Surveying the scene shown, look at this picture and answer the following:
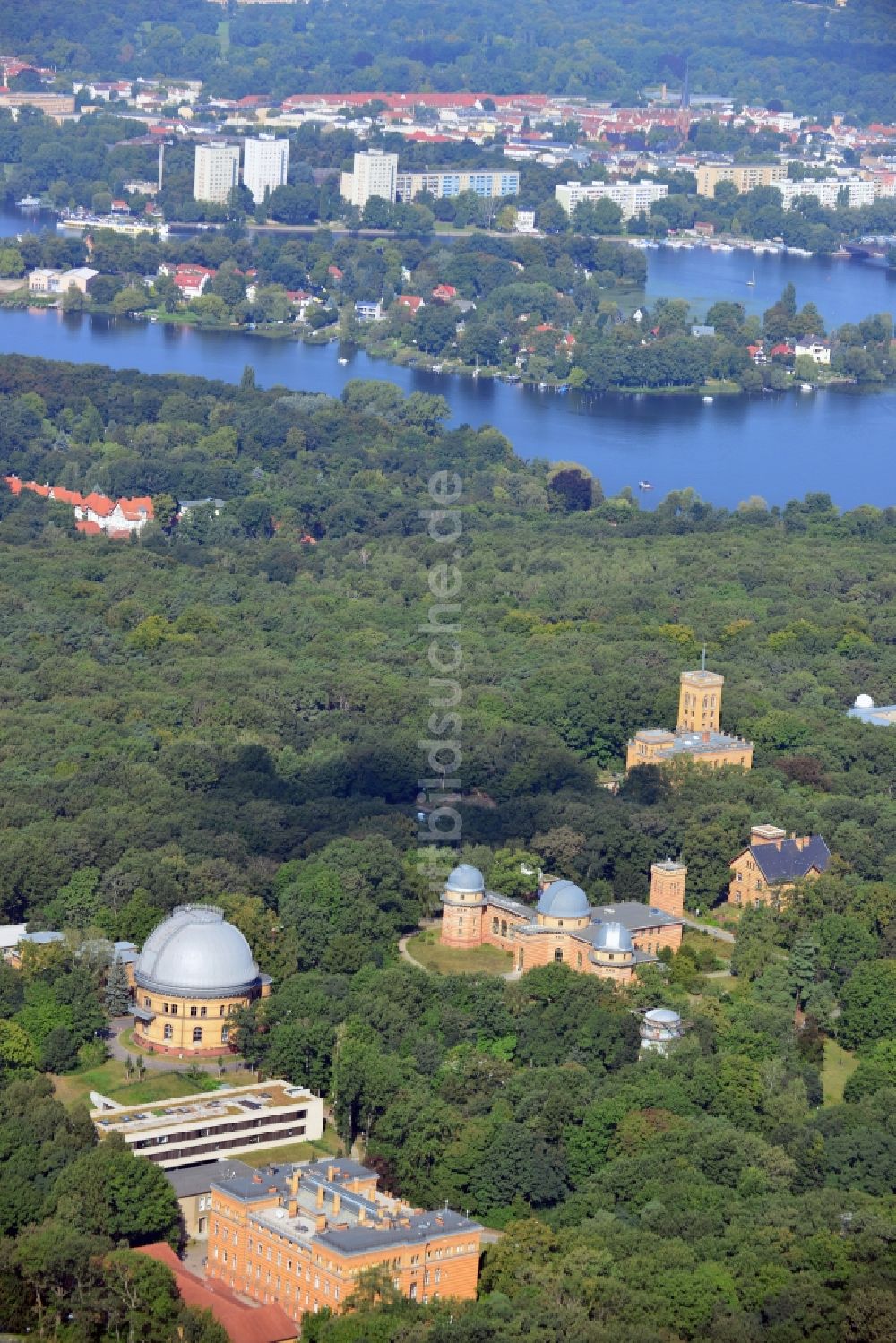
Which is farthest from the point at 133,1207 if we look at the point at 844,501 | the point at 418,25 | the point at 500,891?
the point at 418,25

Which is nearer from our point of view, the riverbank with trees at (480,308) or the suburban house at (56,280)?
the riverbank with trees at (480,308)

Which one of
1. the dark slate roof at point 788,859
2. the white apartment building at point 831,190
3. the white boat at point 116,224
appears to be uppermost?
the dark slate roof at point 788,859

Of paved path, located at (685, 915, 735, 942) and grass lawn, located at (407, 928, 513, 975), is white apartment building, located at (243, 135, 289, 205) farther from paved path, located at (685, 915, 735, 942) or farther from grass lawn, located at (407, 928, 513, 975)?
grass lawn, located at (407, 928, 513, 975)

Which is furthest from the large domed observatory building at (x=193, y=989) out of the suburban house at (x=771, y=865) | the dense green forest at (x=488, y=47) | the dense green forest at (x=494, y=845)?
the dense green forest at (x=488, y=47)

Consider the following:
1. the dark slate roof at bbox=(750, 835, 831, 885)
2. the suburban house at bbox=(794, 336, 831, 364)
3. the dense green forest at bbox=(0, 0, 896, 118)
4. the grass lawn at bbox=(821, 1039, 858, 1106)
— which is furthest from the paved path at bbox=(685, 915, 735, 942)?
the dense green forest at bbox=(0, 0, 896, 118)

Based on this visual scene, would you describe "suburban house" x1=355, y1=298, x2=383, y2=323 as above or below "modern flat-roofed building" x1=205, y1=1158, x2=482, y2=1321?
below

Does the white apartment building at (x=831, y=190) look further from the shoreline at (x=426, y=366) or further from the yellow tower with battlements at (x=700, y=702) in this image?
the yellow tower with battlements at (x=700, y=702)

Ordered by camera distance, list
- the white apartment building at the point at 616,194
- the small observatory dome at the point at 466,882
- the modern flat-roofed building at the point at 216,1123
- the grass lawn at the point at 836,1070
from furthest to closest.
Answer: the white apartment building at the point at 616,194
the small observatory dome at the point at 466,882
the grass lawn at the point at 836,1070
the modern flat-roofed building at the point at 216,1123
